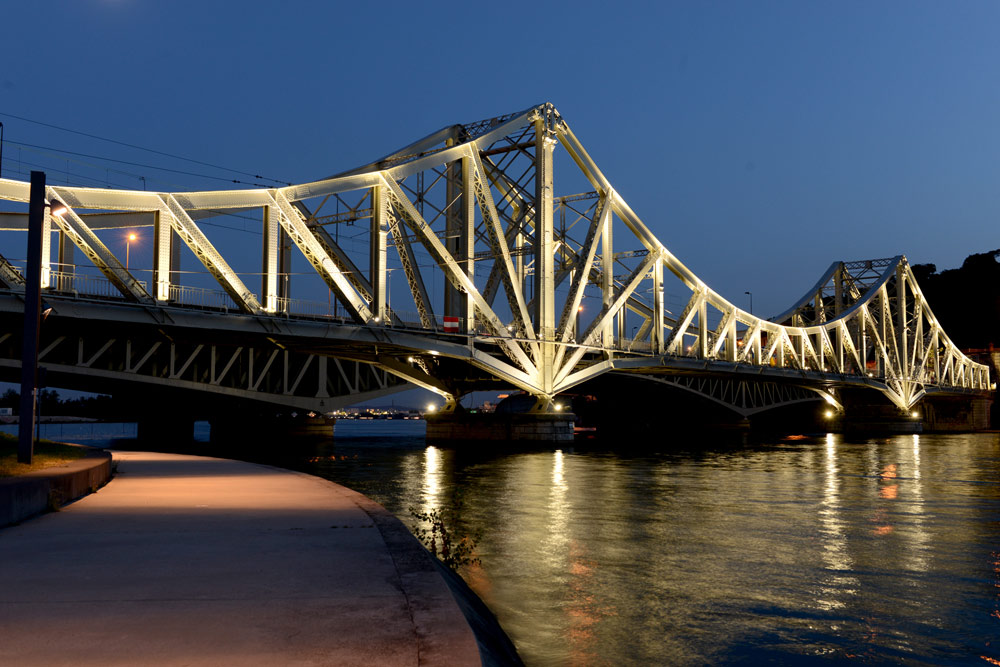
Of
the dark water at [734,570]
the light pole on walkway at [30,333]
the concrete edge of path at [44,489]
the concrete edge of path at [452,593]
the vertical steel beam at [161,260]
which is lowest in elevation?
the dark water at [734,570]

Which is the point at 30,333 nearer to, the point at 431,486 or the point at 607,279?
the point at 431,486

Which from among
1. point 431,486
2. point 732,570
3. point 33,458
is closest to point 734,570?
point 732,570

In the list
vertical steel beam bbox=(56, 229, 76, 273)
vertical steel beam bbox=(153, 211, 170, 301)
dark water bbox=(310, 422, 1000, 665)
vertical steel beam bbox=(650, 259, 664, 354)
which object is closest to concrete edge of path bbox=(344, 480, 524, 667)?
dark water bbox=(310, 422, 1000, 665)

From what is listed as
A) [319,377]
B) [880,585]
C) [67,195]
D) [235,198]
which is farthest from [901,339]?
[880,585]

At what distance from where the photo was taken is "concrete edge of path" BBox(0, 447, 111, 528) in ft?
37.9

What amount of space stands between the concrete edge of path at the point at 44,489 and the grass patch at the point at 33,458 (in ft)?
1.16

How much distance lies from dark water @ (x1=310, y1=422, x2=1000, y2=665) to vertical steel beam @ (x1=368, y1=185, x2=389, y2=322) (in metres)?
25.8

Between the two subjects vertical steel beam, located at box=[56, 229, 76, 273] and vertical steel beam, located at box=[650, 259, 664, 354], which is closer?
vertical steel beam, located at box=[56, 229, 76, 273]

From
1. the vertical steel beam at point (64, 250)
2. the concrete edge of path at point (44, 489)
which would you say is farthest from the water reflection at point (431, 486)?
the vertical steel beam at point (64, 250)

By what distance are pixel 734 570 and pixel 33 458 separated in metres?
14.3

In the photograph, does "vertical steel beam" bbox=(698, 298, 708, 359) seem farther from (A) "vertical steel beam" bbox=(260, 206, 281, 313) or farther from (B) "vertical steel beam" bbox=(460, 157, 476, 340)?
(A) "vertical steel beam" bbox=(260, 206, 281, 313)

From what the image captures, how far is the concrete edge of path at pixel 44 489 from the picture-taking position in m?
11.6

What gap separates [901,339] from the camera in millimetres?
136125

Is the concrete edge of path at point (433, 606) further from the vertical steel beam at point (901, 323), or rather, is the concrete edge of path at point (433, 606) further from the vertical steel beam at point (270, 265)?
the vertical steel beam at point (901, 323)
